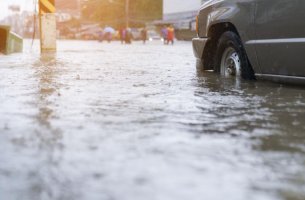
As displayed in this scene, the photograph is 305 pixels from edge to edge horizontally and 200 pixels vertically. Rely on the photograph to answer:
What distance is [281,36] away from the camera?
547cm

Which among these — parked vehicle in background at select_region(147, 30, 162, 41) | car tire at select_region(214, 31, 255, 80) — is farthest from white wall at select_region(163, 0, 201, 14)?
car tire at select_region(214, 31, 255, 80)

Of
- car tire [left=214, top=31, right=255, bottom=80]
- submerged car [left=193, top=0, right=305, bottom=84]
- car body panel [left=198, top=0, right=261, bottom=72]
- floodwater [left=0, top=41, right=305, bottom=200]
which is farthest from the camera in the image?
car tire [left=214, top=31, right=255, bottom=80]

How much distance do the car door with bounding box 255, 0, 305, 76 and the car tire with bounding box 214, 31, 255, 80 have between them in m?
0.42

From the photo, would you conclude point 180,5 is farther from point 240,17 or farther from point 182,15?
point 240,17

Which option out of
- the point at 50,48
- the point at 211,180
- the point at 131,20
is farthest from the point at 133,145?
the point at 131,20

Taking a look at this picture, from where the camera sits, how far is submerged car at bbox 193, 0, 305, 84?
526 centimetres

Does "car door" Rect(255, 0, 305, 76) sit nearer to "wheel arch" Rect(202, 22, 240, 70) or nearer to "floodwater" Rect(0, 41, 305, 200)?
"floodwater" Rect(0, 41, 305, 200)

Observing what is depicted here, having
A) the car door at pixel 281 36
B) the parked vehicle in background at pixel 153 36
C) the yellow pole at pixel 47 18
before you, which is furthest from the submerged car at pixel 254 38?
the parked vehicle in background at pixel 153 36

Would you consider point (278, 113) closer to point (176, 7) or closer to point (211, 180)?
point (211, 180)

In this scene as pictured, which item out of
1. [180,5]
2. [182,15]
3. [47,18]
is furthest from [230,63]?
[180,5]

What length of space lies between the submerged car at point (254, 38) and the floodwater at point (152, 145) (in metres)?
0.35

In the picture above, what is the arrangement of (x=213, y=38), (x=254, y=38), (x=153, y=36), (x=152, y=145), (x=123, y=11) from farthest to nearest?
1. (x=123, y=11)
2. (x=153, y=36)
3. (x=213, y=38)
4. (x=254, y=38)
5. (x=152, y=145)

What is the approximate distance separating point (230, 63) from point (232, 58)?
7.2 inches

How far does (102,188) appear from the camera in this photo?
2184 millimetres
